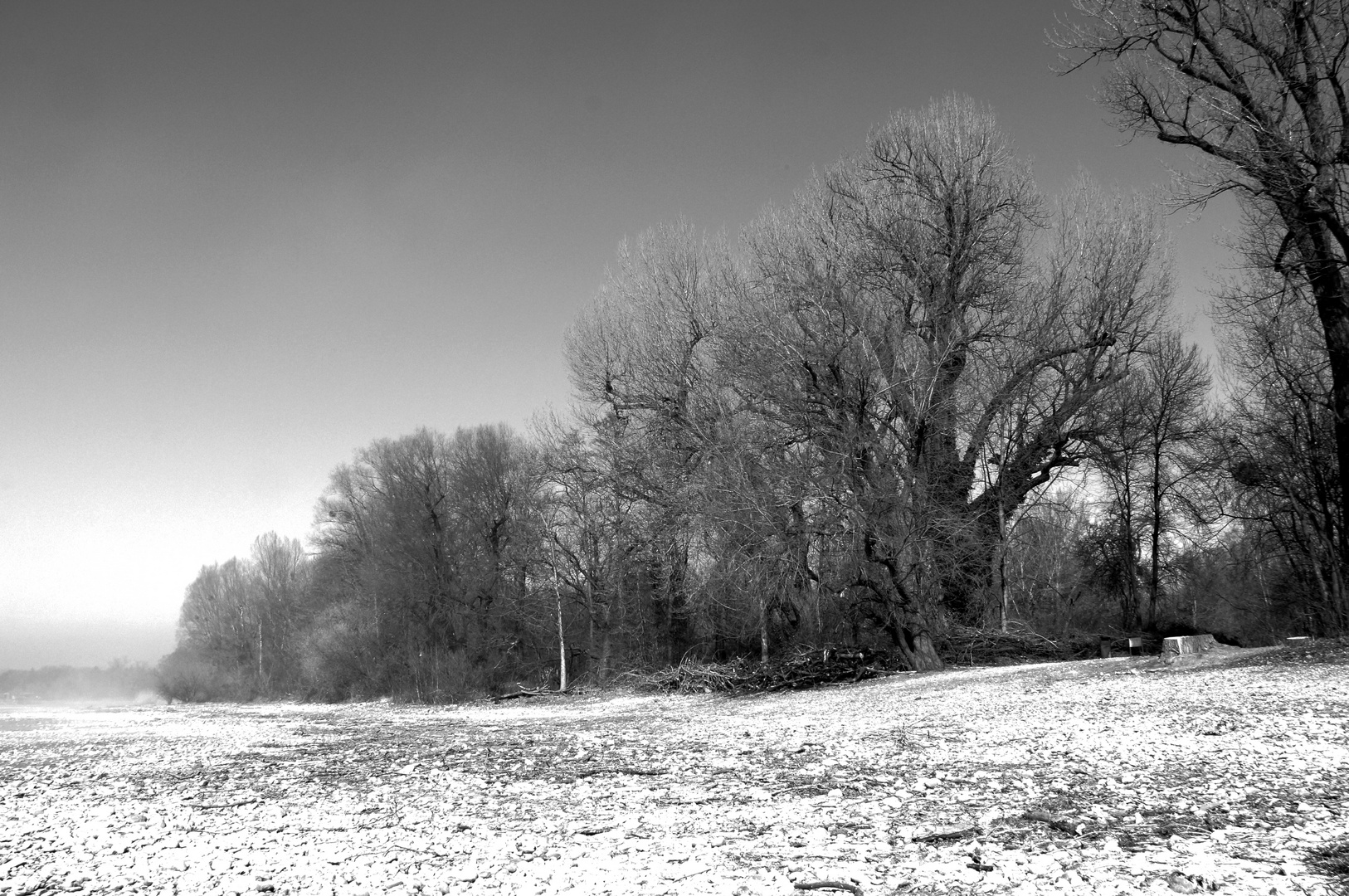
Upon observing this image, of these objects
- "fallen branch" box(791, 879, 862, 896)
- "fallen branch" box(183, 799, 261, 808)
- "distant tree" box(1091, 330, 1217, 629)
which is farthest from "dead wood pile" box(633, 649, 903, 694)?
"fallen branch" box(791, 879, 862, 896)

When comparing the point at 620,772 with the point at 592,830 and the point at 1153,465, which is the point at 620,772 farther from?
the point at 1153,465

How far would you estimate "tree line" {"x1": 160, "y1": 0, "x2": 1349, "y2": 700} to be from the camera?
15539 millimetres

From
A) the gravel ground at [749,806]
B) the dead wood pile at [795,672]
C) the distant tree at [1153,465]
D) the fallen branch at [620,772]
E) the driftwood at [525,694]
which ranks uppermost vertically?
the distant tree at [1153,465]

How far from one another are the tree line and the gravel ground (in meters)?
6.95

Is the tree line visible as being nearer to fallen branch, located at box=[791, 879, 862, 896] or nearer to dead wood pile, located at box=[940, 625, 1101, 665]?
dead wood pile, located at box=[940, 625, 1101, 665]

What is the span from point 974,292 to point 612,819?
17.2m

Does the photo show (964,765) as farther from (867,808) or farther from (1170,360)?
(1170,360)

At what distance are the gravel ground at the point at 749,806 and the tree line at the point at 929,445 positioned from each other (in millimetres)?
6949

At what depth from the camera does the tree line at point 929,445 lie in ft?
51.0

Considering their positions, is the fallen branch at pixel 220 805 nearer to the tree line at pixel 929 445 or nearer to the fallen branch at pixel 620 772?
the fallen branch at pixel 620 772

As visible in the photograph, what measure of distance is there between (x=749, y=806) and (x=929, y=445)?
13.6 metres

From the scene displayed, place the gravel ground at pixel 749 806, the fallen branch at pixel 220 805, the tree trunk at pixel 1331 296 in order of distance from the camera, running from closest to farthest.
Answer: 1. the gravel ground at pixel 749 806
2. the fallen branch at pixel 220 805
3. the tree trunk at pixel 1331 296

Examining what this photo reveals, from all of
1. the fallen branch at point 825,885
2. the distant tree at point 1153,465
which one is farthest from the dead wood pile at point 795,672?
the fallen branch at point 825,885

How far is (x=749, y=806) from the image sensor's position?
16.3ft
